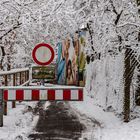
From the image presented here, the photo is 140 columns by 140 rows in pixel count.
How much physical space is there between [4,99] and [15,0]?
377 cm

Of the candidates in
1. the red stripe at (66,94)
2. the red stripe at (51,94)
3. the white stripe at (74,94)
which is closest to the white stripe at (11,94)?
the red stripe at (51,94)

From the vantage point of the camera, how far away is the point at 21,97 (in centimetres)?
1038

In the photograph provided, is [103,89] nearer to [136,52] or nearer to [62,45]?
[136,52]

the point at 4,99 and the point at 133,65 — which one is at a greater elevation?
the point at 133,65

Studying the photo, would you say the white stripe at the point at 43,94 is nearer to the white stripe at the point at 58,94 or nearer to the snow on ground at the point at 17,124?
the white stripe at the point at 58,94

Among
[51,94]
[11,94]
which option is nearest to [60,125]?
[51,94]

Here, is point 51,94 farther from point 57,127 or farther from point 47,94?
point 57,127

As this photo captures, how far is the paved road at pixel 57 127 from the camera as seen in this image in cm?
964

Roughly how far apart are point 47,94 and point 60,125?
132cm

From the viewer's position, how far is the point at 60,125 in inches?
445

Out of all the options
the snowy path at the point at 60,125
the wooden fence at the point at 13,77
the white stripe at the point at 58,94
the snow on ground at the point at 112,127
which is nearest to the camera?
the snow on ground at the point at 112,127

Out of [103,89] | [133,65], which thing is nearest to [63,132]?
[133,65]

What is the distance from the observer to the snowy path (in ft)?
31.7

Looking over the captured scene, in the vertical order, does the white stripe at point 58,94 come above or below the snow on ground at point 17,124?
above
